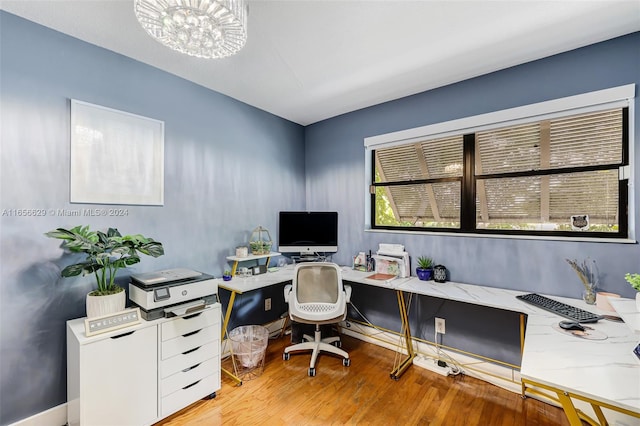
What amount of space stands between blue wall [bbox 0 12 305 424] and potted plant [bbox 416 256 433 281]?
1.90 metres

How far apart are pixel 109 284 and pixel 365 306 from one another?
7.57 feet

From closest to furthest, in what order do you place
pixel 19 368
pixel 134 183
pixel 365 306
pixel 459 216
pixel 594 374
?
pixel 594 374 → pixel 19 368 → pixel 134 183 → pixel 459 216 → pixel 365 306

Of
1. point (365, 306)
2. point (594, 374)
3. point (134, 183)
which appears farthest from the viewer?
point (365, 306)

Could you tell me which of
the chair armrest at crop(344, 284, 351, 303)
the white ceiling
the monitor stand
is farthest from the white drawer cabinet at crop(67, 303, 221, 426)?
the white ceiling

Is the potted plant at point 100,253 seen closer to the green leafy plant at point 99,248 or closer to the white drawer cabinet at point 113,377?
the green leafy plant at point 99,248

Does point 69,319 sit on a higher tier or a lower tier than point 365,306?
higher

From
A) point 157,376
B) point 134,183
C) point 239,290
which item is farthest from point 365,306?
point 134,183

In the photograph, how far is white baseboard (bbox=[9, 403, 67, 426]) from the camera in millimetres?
1634

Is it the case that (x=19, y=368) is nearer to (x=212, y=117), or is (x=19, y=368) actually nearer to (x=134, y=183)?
(x=134, y=183)

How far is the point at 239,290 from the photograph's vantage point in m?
2.19

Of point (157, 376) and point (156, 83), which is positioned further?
point (156, 83)

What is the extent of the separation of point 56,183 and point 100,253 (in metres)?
0.60

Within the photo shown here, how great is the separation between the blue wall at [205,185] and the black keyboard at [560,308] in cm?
25
